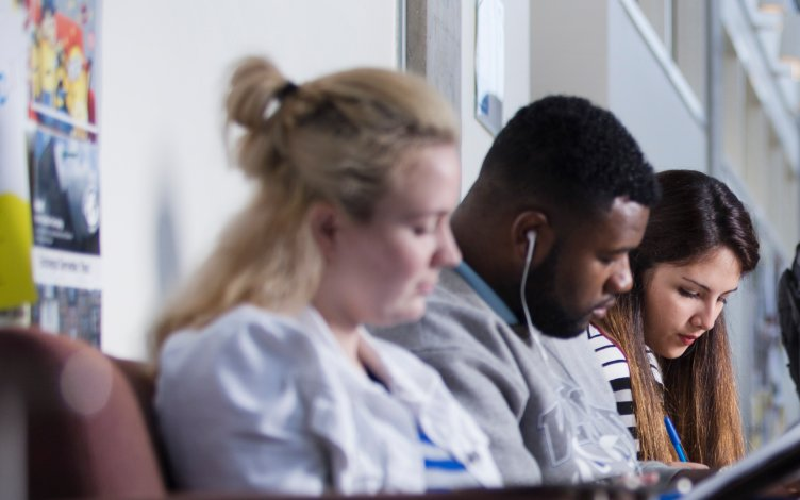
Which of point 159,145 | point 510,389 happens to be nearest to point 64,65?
point 159,145

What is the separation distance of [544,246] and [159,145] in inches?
23.0

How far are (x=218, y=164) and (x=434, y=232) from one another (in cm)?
70

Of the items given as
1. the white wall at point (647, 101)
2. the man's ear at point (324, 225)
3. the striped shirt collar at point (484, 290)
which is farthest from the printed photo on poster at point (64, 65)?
the white wall at point (647, 101)

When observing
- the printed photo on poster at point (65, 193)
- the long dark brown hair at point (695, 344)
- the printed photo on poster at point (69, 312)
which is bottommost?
the long dark brown hair at point (695, 344)

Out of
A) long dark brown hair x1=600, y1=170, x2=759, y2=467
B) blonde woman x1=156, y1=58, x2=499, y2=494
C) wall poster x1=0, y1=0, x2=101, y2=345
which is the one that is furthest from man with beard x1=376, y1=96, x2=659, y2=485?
long dark brown hair x1=600, y1=170, x2=759, y2=467


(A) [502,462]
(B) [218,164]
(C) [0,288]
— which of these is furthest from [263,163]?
(B) [218,164]

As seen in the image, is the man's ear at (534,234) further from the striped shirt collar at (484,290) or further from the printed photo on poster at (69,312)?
the printed photo on poster at (69,312)

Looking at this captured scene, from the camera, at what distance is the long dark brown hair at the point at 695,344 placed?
106 inches

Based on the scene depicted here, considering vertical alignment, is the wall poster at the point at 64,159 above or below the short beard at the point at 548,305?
above

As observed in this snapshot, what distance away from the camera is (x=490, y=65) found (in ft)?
12.9

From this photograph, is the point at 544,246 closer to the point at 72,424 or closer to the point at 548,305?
the point at 548,305

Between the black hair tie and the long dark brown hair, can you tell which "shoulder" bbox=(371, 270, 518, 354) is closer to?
the black hair tie

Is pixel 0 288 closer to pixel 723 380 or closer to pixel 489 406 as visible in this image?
pixel 489 406

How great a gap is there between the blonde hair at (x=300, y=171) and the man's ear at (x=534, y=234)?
418mm
